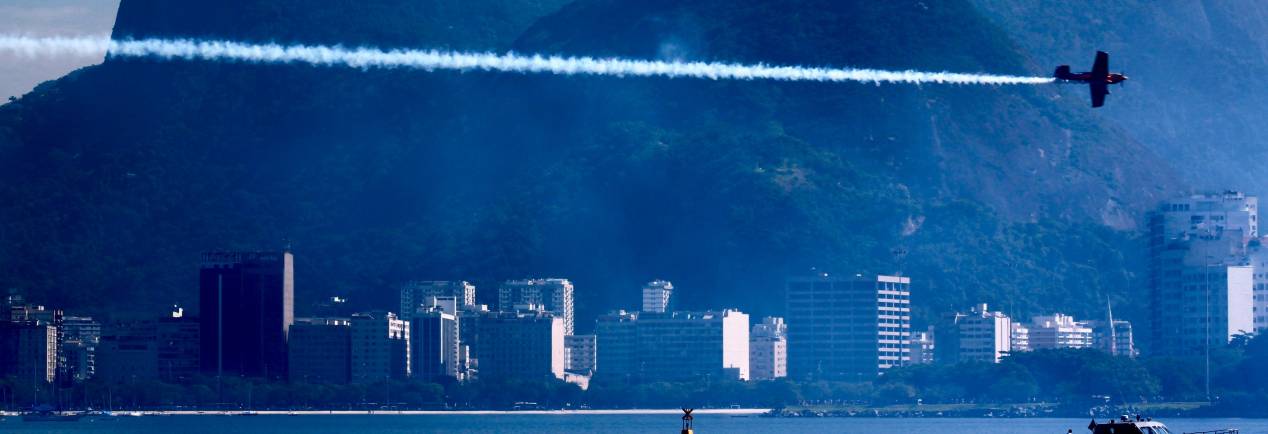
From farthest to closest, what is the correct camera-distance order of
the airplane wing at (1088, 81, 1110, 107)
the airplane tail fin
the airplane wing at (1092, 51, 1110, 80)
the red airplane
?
the airplane tail fin, the airplane wing at (1092, 51, 1110, 80), the red airplane, the airplane wing at (1088, 81, 1110, 107)

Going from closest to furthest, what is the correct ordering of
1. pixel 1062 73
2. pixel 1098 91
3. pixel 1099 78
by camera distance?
pixel 1098 91 → pixel 1099 78 → pixel 1062 73

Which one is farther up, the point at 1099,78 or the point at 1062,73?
the point at 1062,73

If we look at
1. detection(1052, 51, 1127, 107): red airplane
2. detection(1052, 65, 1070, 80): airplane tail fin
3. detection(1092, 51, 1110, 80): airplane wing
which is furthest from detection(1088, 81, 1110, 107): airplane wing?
detection(1052, 65, 1070, 80): airplane tail fin

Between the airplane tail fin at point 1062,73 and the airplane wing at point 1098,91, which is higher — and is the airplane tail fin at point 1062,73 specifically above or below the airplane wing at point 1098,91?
above

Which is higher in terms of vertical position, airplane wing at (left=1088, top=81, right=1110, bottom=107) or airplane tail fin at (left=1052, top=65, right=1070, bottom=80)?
airplane tail fin at (left=1052, top=65, right=1070, bottom=80)

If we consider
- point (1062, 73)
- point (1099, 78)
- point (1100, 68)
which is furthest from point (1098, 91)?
point (1062, 73)

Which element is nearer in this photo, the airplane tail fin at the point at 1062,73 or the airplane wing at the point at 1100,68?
the airplane wing at the point at 1100,68

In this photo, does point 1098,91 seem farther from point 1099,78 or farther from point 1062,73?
point 1062,73

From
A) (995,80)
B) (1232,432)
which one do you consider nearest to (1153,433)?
(1232,432)

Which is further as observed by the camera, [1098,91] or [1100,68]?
[1100,68]

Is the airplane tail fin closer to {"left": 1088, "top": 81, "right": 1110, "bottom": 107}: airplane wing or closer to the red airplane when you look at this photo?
the red airplane

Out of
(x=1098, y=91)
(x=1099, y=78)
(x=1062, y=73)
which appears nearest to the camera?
(x=1098, y=91)

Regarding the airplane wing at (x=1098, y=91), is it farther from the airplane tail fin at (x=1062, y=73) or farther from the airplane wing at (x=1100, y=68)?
the airplane tail fin at (x=1062, y=73)

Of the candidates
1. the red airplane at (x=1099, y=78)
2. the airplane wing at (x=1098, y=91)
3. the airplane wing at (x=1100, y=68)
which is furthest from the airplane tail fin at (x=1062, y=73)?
the airplane wing at (x=1100, y=68)
